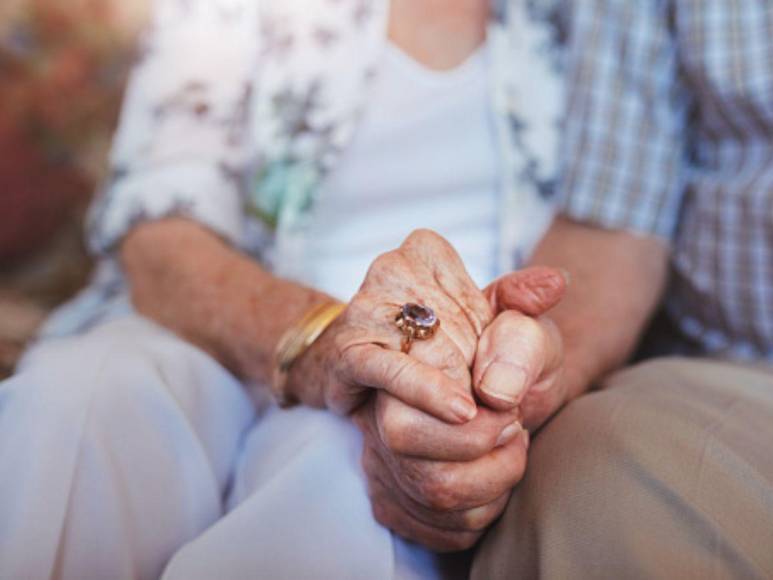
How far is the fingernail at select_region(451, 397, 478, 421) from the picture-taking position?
46 cm

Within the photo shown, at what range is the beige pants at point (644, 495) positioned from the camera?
0.45 m

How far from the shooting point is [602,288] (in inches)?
30.4

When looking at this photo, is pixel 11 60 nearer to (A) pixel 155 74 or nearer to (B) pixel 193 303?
(A) pixel 155 74

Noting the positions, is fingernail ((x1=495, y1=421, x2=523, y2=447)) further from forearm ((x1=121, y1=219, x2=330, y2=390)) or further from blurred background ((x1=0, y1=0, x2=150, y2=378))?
blurred background ((x1=0, y1=0, x2=150, y2=378))

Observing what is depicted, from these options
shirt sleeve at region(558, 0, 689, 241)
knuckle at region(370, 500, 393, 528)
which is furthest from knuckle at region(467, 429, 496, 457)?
shirt sleeve at region(558, 0, 689, 241)

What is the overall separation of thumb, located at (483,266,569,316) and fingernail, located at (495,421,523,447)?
0.08 m

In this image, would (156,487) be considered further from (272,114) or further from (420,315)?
(272,114)

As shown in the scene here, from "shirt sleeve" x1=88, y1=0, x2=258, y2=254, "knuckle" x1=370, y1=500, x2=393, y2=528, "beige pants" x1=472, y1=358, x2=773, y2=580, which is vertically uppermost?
"shirt sleeve" x1=88, y1=0, x2=258, y2=254

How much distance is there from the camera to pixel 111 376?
23.9 inches

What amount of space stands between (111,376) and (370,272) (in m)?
0.23

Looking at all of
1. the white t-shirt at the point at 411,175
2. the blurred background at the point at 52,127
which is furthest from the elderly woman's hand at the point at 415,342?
the blurred background at the point at 52,127

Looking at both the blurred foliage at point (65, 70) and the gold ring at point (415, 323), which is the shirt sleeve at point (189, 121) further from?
the gold ring at point (415, 323)

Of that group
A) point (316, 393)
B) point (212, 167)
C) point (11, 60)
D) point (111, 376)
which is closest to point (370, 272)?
point (316, 393)

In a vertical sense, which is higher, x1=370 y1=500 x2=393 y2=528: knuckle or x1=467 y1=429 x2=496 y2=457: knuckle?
x1=467 y1=429 x2=496 y2=457: knuckle
